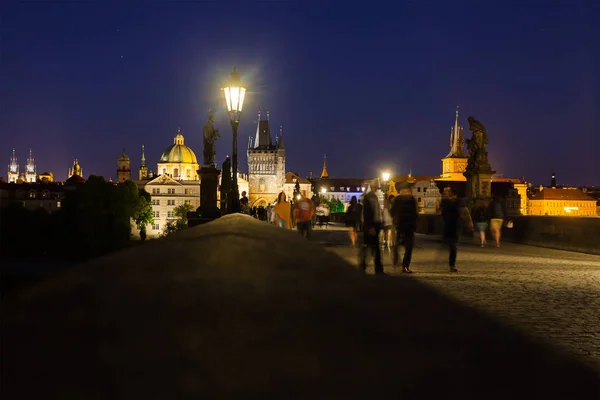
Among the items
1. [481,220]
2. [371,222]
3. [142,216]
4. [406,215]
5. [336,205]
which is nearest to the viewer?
[371,222]

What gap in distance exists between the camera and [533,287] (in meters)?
12.3

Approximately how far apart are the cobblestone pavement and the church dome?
165 meters

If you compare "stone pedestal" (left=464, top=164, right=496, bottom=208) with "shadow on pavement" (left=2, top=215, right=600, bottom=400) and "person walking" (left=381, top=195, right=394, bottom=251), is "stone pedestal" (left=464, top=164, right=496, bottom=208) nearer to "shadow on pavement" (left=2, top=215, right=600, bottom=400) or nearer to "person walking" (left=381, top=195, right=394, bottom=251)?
Result: "person walking" (left=381, top=195, right=394, bottom=251)

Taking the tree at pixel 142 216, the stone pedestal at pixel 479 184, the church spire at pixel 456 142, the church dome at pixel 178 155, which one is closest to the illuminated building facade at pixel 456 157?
the church spire at pixel 456 142

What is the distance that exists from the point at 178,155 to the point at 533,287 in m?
175

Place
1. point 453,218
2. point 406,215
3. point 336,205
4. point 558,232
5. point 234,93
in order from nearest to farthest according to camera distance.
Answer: point 406,215 → point 453,218 → point 234,93 → point 558,232 → point 336,205

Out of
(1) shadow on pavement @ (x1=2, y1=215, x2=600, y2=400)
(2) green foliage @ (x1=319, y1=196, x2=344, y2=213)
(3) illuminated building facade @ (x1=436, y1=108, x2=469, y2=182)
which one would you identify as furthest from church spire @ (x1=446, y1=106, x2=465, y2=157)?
(1) shadow on pavement @ (x1=2, y1=215, x2=600, y2=400)

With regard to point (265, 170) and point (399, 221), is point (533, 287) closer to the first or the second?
point (399, 221)

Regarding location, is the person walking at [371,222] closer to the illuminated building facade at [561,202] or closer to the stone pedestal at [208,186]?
the stone pedestal at [208,186]

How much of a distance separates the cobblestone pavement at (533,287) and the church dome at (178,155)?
164877mm

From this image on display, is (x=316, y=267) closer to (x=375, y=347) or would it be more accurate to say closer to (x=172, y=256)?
(x=172, y=256)

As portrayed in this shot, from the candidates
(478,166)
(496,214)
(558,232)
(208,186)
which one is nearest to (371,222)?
(208,186)

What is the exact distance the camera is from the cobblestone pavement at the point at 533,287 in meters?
7.88

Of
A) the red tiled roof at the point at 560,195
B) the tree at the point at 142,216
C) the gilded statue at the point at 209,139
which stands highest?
the red tiled roof at the point at 560,195
